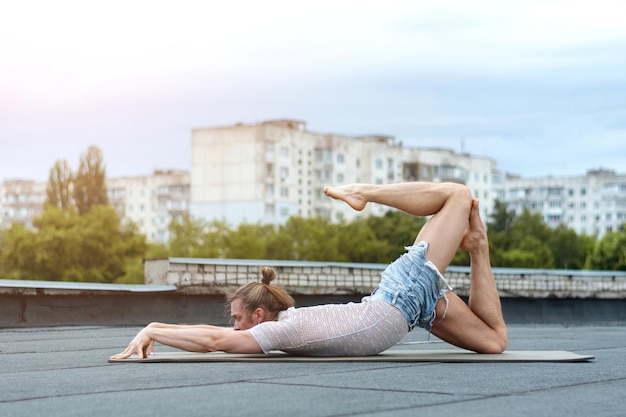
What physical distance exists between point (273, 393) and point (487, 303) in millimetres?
2370

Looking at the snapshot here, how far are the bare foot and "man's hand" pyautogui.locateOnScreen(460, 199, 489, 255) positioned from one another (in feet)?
2.13

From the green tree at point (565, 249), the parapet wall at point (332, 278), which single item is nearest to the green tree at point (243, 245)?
the green tree at point (565, 249)

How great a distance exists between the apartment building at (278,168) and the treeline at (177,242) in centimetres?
1124

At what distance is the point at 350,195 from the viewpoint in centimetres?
686

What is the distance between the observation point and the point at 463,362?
257 inches

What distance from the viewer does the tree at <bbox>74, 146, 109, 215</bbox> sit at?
10406 centimetres

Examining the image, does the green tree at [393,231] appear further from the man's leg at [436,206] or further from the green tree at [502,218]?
the man's leg at [436,206]

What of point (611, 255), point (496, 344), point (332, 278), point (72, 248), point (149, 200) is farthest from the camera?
point (149, 200)

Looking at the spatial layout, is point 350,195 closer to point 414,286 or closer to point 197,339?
point 414,286

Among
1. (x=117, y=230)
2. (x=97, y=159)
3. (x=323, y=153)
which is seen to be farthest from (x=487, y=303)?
(x=323, y=153)

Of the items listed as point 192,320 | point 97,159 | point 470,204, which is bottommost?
point 192,320

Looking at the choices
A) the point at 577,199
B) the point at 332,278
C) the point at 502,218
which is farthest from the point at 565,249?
the point at 332,278

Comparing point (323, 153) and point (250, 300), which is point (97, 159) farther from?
point (250, 300)

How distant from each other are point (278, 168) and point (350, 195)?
10846 centimetres
